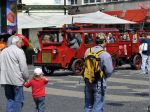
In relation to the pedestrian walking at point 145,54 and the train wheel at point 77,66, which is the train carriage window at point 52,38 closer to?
the train wheel at point 77,66

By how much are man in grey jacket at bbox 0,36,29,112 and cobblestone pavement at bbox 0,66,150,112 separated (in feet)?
8.58

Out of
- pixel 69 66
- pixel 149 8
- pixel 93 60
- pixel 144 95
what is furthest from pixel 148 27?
pixel 93 60

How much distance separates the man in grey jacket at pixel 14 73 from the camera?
975 cm

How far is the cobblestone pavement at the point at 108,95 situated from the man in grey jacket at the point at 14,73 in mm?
2616

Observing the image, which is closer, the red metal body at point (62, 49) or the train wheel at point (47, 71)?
the red metal body at point (62, 49)

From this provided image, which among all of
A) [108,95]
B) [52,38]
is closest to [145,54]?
[52,38]

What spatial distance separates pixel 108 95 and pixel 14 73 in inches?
257

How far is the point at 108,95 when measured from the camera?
1588 centimetres

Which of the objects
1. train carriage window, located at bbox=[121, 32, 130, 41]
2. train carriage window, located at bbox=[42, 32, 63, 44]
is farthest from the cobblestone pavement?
train carriage window, located at bbox=[121, 32, 130, 41]

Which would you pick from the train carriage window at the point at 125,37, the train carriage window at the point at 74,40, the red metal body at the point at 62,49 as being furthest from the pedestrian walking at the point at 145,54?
the train carriage window at the point at 125,37

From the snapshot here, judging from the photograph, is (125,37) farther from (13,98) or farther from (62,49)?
(13,98)

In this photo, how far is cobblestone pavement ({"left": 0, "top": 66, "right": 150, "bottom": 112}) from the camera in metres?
13.1

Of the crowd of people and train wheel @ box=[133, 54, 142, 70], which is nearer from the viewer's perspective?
the crowd of people

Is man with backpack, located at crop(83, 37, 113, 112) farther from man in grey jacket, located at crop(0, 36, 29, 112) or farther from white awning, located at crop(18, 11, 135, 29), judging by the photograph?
white awning, located at crop(18, 11, 135, 29)
